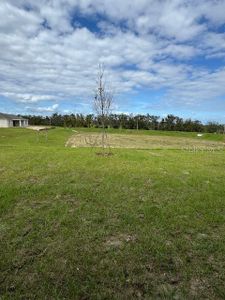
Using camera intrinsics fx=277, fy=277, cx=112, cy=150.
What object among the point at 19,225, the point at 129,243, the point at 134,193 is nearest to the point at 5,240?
the point at 19,225

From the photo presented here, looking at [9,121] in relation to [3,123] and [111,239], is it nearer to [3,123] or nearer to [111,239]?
[3,123]

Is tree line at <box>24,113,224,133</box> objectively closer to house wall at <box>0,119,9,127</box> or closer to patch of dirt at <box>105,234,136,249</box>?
house wall at <box>0,119,9,127</box>

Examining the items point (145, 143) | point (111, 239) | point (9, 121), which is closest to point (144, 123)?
point (9, 121)

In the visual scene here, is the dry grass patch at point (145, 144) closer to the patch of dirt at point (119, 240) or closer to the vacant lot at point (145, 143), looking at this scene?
the vacant lot at point (145, 143)

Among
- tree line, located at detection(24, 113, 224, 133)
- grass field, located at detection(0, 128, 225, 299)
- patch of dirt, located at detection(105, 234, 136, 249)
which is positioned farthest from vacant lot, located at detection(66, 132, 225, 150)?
tree line, located at detection(24, 113, 224, 133)

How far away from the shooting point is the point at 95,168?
384 inches

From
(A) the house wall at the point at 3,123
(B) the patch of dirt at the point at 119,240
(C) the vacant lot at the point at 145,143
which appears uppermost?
(A) the house wall at the point at 3,123

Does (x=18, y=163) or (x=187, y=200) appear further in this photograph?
(x=18, y=163)

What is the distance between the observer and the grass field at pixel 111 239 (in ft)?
9.91

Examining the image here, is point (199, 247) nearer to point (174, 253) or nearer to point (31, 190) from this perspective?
point (174, 253)

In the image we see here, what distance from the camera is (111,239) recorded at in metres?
4.14

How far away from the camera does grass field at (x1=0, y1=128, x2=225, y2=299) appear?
9.91ft

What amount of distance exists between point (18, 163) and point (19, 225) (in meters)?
6.37

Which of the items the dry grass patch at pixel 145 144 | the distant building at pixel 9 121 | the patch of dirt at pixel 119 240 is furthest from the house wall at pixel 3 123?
the patch of dirt at pixel 119 240
